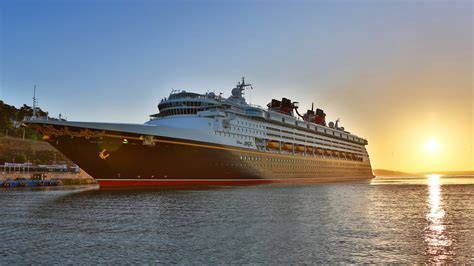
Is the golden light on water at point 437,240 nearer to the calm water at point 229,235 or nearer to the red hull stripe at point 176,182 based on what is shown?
the calm water at point 229,235

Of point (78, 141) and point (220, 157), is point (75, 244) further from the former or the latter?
point (220, 157)

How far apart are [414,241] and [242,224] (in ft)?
28.9

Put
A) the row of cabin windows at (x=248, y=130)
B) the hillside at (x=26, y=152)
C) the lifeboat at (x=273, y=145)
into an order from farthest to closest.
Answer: the hillside at (x=26, y=152), the lifeboat at (x=273, y=145), the row of cabin windows at (x=248, y=130)

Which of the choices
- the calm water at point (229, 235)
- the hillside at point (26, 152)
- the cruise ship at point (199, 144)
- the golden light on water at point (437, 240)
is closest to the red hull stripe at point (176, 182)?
the cruise ship at point (199, 144)

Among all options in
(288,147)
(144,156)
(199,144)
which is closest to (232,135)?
(199,144)

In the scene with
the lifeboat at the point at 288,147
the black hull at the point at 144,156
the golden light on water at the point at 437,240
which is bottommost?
the golden light on water at the point at 437,240

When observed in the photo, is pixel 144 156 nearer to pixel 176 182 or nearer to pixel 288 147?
pixel 176 182

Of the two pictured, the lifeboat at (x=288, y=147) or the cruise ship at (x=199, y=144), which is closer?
the cruise ship at (x=199, y=144)

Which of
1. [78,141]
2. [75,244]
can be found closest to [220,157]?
[78,141]

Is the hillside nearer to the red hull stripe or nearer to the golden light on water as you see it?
the red hull stripe

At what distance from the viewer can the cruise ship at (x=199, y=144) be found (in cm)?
4594

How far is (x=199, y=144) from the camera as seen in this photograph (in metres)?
52.3

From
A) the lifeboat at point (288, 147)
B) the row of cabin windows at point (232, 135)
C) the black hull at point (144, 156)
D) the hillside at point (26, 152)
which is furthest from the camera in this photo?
the hillside at point (26, 152)

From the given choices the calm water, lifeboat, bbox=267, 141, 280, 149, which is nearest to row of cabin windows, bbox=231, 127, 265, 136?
lifeboat, bbox=267, 141, 280, 149
